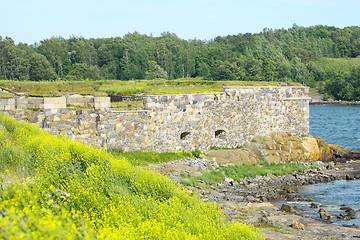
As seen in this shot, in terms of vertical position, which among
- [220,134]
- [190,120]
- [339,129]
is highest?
[190,120]

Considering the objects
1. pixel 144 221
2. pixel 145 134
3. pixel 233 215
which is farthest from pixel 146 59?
pixel 144 221

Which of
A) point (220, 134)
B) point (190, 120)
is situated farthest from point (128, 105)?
point (220, 134)

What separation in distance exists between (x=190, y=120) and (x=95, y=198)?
55.7 feet

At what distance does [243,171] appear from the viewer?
73.0 ft

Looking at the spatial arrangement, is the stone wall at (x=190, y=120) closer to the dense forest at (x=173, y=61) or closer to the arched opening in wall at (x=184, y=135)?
the arched opening in wall at (x=184, y=135)

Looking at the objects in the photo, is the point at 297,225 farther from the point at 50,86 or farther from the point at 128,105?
the point at 50,86

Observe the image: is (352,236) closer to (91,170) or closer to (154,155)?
(91,170)

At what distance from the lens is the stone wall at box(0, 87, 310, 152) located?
61.9 ft

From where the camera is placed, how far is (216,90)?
88.6 feet

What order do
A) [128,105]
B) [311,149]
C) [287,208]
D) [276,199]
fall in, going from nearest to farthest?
1. [287,208]
2. [276,199]
3. [128,105]
4. [311,149]

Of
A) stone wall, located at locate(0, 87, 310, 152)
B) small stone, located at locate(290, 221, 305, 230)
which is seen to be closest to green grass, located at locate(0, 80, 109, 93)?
stone wall, located at locate(0, 87, 310, 152)

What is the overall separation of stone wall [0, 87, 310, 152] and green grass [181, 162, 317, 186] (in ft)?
10.5

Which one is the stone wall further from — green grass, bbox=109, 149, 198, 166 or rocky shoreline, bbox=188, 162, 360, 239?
rocky shoreline, bbox=188, 162, 360, 239

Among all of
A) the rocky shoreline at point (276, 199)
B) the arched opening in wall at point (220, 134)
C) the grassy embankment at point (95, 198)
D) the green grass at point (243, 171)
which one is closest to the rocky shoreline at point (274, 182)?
the rocky shoreline at point (276, 199)
